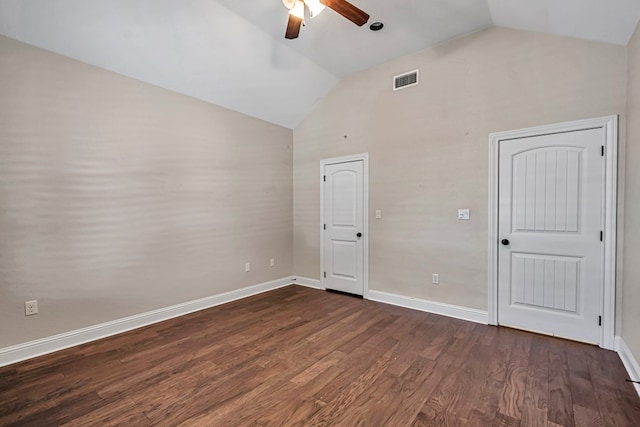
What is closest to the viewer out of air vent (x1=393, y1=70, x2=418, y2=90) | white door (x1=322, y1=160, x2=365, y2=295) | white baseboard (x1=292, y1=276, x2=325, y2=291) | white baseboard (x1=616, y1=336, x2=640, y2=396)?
white baseboard (x1=616, y1=336, x2=640, y2=396)

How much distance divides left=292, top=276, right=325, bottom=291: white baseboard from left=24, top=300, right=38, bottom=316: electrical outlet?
320cm

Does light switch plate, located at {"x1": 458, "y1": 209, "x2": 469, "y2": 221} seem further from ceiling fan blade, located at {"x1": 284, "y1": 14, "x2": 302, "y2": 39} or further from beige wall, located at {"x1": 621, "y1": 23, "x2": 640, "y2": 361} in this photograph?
ceiling fan blade, located at {"x1": 284, "y1": 14, "x2": 302, "y2": 39}

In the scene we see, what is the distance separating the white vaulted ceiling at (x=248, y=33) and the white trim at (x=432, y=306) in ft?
9.32

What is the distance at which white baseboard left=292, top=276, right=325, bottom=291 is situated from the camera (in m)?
4.74

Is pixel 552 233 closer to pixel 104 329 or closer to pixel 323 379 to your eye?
pixel 323 379

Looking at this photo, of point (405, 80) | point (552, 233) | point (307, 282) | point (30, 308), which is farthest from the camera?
point (307, 282)

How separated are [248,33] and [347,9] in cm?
146

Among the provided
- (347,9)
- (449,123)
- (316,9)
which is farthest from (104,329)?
(449,123)

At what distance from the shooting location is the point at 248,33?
3.22 metres

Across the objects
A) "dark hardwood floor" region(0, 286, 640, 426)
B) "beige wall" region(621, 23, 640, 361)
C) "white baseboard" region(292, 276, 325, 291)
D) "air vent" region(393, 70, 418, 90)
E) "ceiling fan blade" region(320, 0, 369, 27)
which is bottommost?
"dark hardwood floor" region(0, 286, 640, 426)

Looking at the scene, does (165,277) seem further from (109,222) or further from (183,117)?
(183,117)

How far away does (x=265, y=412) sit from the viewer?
6.05 ft

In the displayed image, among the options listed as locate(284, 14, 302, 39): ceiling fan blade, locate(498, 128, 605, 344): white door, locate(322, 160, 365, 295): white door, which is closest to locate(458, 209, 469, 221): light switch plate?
locate(498, 128, 605, 344): white door

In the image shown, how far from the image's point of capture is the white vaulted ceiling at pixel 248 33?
2410 mm
